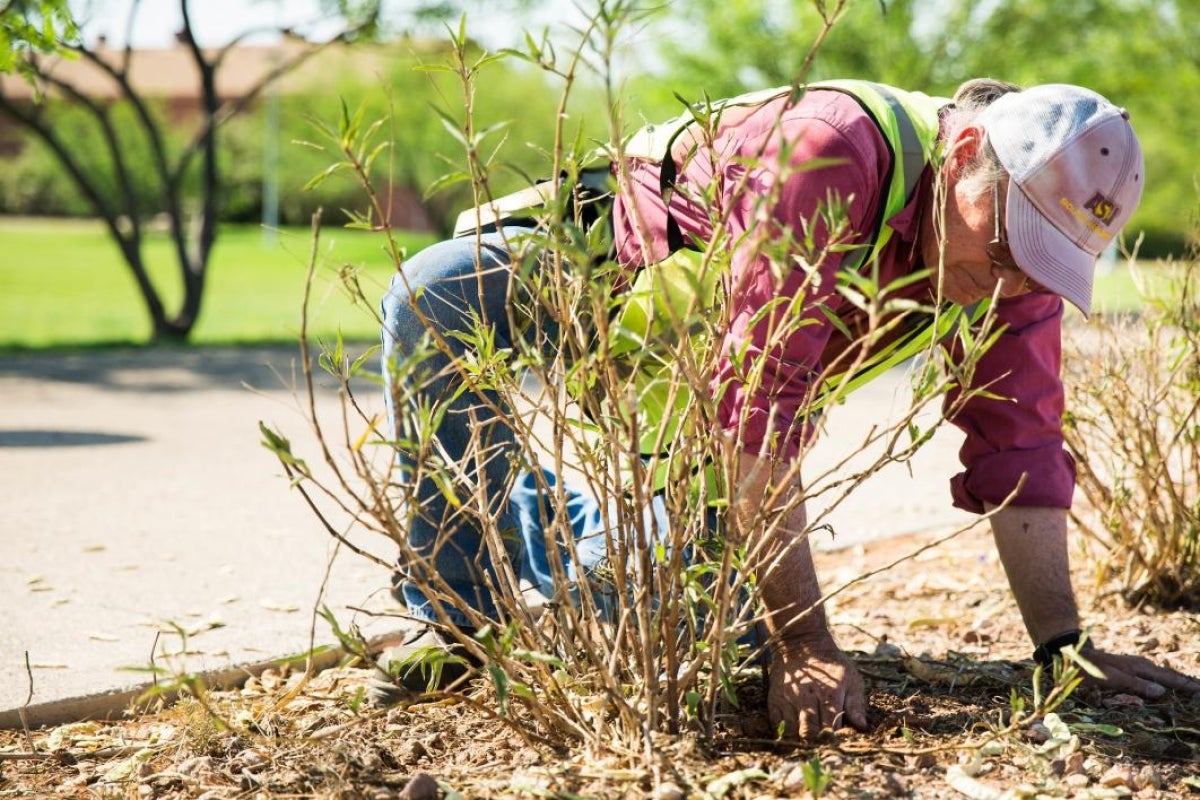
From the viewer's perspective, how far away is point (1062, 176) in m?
2.38

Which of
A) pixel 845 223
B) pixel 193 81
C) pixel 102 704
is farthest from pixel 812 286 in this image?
pixel 193 81

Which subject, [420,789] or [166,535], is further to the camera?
[166,535]

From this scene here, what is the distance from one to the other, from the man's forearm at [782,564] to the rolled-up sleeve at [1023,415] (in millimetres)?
693

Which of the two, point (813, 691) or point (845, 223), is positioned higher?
point (845, 223)

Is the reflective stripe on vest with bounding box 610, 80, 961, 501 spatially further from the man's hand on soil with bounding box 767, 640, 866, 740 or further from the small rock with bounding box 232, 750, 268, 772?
the small rock with bounding box 232, 750, 268, 772

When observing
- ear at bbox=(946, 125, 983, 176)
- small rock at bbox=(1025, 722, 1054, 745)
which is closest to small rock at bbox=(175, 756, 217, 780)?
small rock at bbox=(1025, 722, 1054, 745)

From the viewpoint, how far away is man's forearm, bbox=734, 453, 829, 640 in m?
2.20

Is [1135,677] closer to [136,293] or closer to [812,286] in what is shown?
[812,286]

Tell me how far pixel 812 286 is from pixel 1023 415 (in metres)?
0.92

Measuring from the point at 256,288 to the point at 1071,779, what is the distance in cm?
2475

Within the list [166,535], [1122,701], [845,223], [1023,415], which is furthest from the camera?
[166,535]

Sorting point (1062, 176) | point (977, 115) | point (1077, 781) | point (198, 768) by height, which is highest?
point (977, 115)

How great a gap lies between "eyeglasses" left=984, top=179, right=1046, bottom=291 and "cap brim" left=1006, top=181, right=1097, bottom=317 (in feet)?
0.08

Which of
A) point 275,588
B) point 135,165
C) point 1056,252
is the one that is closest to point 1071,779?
point 1056,252
